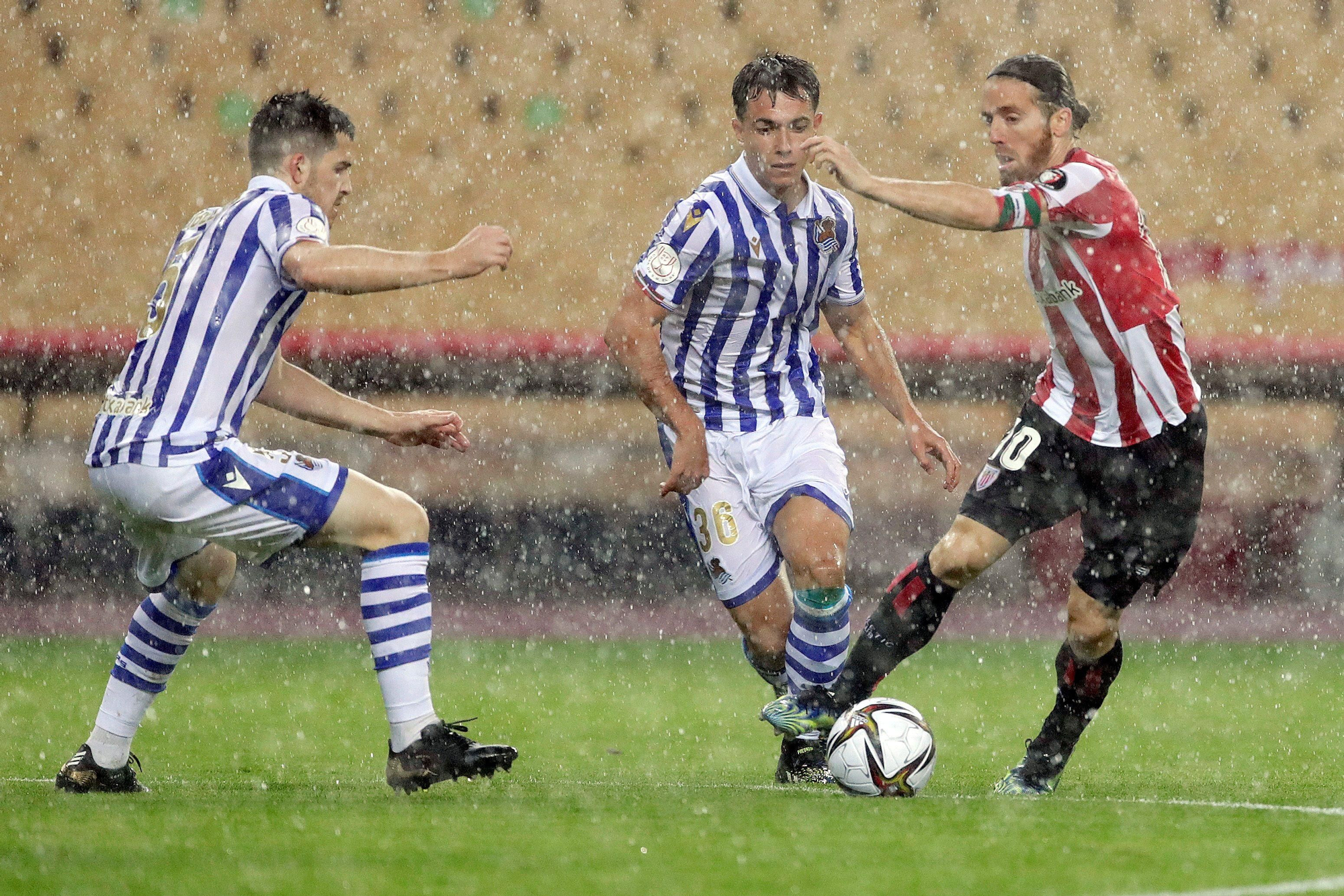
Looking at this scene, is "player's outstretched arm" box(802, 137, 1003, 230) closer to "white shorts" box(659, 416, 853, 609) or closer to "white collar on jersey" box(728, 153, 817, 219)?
"white collar on jersey" box(728, 153, 817, 219)

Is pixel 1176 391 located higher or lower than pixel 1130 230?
lower

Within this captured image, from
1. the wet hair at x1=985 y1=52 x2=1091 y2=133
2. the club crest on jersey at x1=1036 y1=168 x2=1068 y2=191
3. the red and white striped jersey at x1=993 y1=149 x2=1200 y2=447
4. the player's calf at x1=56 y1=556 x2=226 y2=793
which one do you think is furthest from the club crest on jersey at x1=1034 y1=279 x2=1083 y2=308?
the player's calf at x1=56 y1=556 x2=226 y2=793

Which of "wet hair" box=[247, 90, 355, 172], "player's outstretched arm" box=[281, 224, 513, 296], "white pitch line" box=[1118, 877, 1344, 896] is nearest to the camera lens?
"white pitch line" box=[1118, 877, 1344, 896]

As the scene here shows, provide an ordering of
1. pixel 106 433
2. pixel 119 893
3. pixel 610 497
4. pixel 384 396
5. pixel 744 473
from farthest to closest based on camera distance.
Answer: pixel 610 497
pixel 384 396
pixel 744 473
pixel 106 433
pixel 119 893

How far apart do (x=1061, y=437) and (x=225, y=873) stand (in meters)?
2.31

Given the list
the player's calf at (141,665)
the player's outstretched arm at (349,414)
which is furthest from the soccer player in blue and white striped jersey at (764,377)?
the player's calf at (141,665)

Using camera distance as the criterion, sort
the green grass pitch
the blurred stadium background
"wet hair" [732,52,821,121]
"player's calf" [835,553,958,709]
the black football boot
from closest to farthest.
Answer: the green grass pitch
the black football boot
"player's calf" [835,553,958,709]
"wet hair" [732,52,821,121]
the blurred stadium background

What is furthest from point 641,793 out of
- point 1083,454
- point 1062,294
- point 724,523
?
point 1062,294

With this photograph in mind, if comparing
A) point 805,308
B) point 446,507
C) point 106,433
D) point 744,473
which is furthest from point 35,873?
point 446,507

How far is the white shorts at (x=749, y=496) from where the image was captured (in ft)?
15.2

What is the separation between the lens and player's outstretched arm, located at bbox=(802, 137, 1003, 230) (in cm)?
382

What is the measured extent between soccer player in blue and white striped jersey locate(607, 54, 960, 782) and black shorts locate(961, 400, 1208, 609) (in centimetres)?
34

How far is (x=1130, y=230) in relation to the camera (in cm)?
424

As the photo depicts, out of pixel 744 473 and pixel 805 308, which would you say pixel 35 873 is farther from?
pixel 805 308
